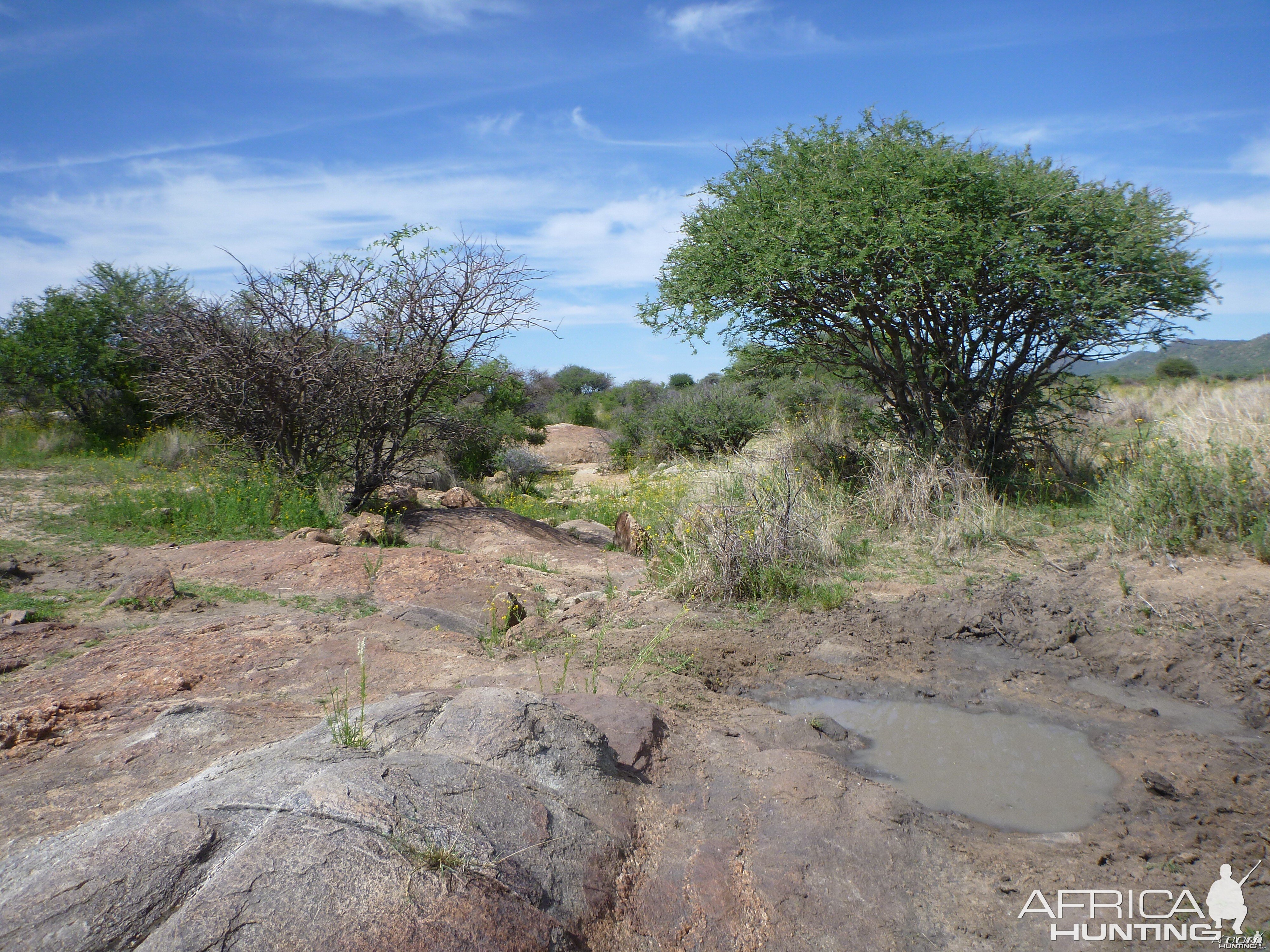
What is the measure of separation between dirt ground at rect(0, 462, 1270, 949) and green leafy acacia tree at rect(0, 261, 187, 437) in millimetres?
10245

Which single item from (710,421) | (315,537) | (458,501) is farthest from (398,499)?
(710,421)

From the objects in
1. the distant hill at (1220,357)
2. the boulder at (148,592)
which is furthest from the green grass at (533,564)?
the distant hill at (1220,357)

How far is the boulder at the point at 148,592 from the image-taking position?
19.3 feet

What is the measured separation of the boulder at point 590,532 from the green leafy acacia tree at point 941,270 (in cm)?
303

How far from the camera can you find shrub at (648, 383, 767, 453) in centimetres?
1694

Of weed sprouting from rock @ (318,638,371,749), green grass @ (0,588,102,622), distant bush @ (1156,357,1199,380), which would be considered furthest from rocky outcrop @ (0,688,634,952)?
distant bush @ (1156,357,1199,380)

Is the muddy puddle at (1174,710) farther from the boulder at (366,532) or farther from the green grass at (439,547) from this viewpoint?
the boulder at (366,532)

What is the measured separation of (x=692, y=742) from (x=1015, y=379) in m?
7.58

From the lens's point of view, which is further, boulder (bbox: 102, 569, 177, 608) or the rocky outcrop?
boulder (bbox: 102, 569, 177, 608)

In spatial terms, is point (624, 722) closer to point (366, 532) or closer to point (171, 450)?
point (366, 532)

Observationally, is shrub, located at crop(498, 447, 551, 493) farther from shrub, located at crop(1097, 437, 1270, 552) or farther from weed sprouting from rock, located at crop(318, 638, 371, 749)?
weed sprouting from rock, located at crop(318, 638, 371, 749)

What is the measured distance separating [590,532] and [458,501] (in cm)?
193

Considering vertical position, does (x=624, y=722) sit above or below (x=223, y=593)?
below

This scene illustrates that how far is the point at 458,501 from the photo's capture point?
10617mm
